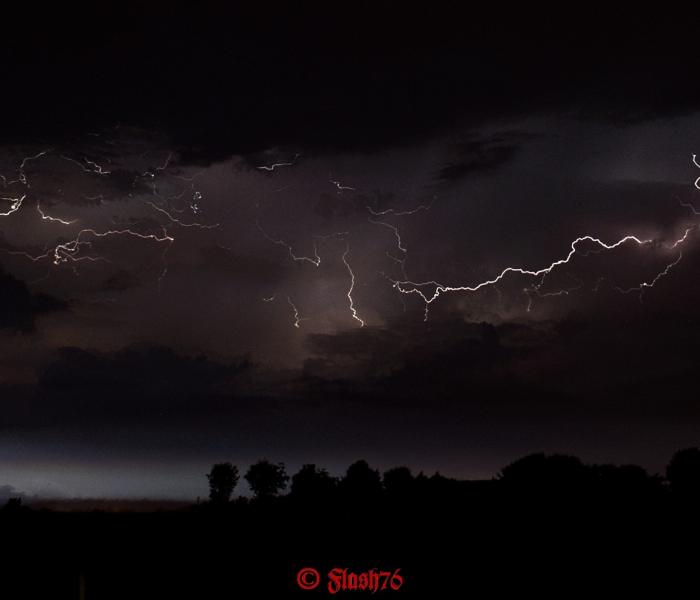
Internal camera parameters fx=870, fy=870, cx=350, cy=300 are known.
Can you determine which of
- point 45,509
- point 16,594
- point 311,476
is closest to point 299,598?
point 16,594

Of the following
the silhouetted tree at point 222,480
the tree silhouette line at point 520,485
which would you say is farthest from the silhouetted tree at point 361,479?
the silhouetted tree at point 222,480

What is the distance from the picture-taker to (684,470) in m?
49.1

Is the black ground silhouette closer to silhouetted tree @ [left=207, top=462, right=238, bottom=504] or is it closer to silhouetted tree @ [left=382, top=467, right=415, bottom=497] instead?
silhouetted tree @ [left=382, top=467, right=415, bottom=497]

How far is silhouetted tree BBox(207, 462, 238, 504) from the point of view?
79.1 m

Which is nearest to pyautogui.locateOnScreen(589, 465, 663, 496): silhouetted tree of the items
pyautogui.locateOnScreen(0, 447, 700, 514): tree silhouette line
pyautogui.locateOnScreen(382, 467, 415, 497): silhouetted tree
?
pyautogui.locateOnScreen(0, 447, 700, 514): tree silhouette line

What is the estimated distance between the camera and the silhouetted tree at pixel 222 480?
79.1 m

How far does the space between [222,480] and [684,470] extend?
1743 inches

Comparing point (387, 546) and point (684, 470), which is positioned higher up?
point (684, 470)

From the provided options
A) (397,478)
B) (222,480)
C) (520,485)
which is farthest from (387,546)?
(222,480)

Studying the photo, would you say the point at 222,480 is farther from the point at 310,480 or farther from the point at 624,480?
the point at 624,480

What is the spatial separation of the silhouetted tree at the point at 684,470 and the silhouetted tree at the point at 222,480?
137 feet

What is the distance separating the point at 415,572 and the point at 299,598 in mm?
3892

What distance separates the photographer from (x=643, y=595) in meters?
23.9

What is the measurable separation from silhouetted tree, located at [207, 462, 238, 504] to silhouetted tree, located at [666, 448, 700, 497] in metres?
41.9
